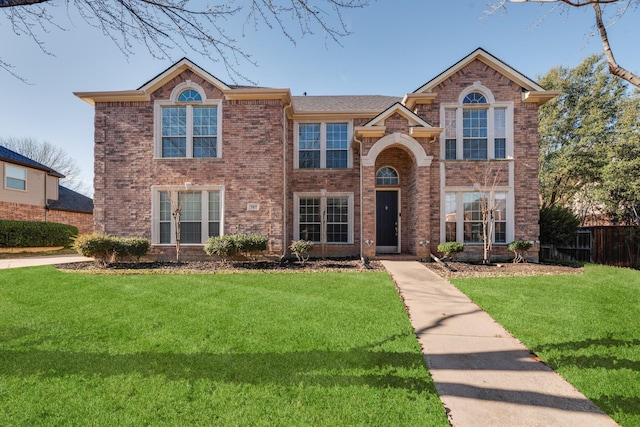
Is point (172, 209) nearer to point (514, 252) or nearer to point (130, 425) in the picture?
point (130, 425)

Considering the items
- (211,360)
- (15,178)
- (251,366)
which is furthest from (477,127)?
(15,178)

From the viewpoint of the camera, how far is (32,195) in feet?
57.6

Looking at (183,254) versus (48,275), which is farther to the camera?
(183,254)

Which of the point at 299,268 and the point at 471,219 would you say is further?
the point at 471,219

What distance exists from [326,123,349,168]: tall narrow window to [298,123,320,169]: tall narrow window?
1.50ft

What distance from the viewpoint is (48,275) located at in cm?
768

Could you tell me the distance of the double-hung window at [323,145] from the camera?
12.1 meters

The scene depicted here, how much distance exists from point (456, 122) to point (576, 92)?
11925 mm

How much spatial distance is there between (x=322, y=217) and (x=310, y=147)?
296 cm

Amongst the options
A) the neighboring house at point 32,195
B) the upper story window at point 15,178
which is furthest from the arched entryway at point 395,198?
the upper story window at point 15,178

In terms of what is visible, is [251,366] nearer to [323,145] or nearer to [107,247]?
[107,247]

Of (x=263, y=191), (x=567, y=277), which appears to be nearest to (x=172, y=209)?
(x=263, y=191)

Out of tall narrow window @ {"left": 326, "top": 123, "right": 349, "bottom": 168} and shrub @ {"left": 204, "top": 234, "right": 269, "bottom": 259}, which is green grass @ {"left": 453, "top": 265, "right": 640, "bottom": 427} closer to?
shrub @ {"left": 204, "top": 234, "right": 269, "bottom": 259}

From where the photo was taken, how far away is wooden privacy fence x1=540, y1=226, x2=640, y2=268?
38.7 feet
